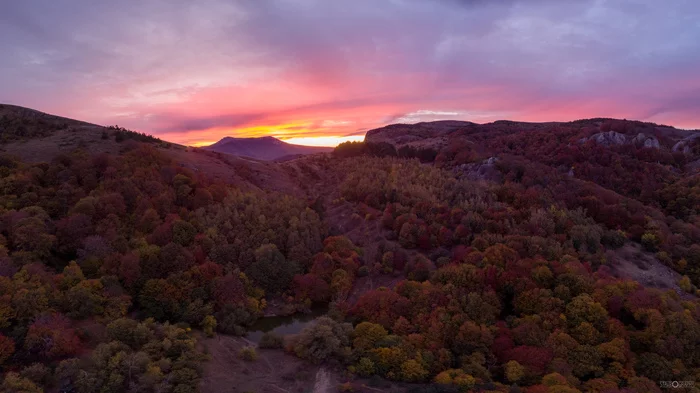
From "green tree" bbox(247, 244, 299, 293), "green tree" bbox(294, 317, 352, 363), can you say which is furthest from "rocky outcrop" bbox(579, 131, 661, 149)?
"green tree" bbox(294, 317, 352, 363)

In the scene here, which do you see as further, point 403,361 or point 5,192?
point 5,192

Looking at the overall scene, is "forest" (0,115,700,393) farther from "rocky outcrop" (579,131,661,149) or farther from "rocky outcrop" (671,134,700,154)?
"rocky outcrop" (671,134,700,154)

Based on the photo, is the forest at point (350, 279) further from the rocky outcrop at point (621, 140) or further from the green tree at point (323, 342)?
the rocky outcrop at point (621, 140)

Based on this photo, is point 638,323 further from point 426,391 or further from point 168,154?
point 168,154

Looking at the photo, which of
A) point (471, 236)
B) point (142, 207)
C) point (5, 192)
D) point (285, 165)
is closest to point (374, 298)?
point (471, 236)

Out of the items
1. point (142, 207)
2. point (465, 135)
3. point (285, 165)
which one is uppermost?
point (465, 135)
